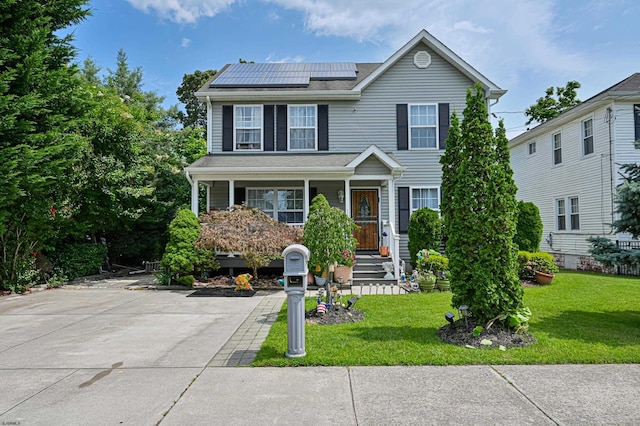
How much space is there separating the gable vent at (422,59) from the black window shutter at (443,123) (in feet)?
5.39

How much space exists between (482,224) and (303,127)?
32.0 ft

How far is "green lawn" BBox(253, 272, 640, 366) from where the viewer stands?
176 inches

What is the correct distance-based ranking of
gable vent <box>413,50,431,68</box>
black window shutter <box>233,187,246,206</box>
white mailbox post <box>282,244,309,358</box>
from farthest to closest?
gable vent <box>413,50,431,68</box>
black window shutter <box>233,187,246,206</box>
white mailbox post <box>282,244,309,358</box>

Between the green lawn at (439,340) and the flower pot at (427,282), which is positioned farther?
the flower pot at (427,282)

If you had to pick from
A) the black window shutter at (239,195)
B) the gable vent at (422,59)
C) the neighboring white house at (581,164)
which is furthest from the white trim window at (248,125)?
the neighboring white house at (581,164)

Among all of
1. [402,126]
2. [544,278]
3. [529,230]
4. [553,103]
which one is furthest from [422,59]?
[553,103]

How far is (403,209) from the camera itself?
13.6 m

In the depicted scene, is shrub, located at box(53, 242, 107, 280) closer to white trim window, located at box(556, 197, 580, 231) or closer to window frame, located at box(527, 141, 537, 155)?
white trim window, located at box(556, 197, 580, 231)

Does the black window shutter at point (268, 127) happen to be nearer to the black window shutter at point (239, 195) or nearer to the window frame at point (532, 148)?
the black window shutter at point (239, 195)

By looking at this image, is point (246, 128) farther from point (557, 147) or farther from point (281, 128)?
point (557, 147)

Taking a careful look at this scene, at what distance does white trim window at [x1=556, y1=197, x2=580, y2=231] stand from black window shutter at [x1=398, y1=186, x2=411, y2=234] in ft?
25.8

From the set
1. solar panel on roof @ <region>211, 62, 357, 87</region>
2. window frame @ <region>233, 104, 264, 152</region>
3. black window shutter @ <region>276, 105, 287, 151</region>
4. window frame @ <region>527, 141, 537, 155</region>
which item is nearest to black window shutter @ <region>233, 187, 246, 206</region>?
window frame @ <region>233, 104, 264, 152</region>

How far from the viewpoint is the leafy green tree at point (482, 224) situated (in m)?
5.25

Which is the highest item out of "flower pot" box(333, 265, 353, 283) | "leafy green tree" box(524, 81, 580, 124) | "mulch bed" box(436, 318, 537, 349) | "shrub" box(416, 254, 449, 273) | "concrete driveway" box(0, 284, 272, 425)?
"leafy green tree" box(524, 81, 580, 124)
